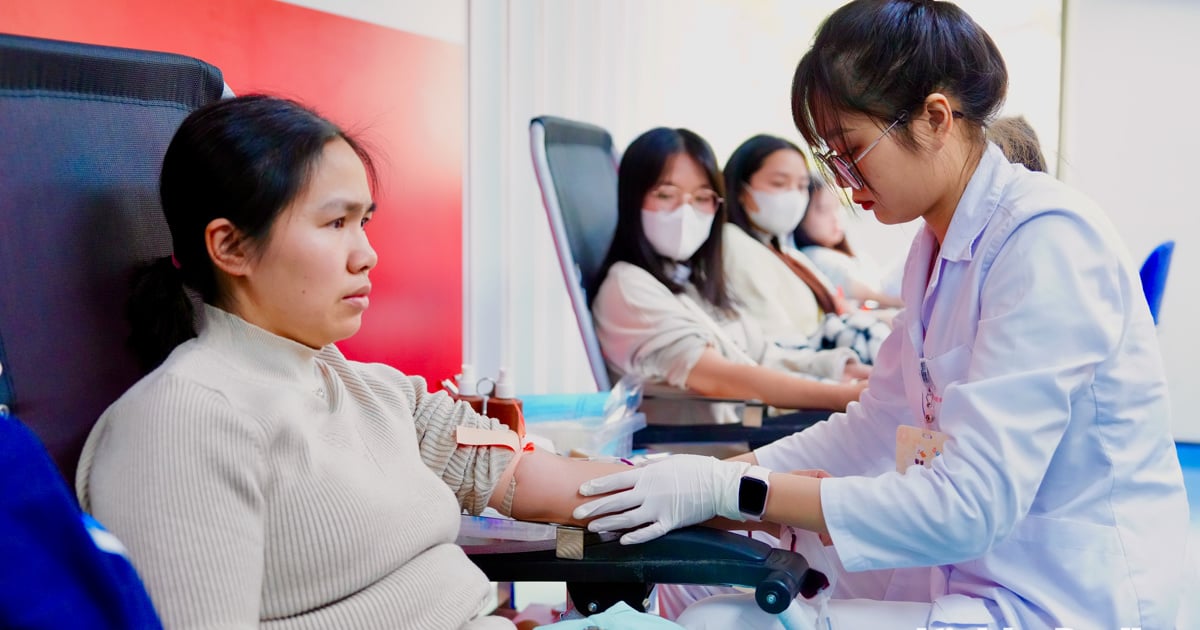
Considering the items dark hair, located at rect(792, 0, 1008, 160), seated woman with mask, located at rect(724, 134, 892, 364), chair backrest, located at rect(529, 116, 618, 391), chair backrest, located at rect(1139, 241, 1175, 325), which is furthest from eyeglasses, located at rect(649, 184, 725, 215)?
dark hair, located at rect(792, 0, 1008, 160)

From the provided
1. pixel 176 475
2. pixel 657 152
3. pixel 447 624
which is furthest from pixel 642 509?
pixel 657 152

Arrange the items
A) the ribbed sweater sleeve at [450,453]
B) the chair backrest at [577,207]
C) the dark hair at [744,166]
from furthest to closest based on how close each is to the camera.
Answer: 1. the dark hair at [744,166]
2. the chair backrest at [577,207]
3. the ribbed sweater sleeve at [450,453]

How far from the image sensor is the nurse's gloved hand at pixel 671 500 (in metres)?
1.43

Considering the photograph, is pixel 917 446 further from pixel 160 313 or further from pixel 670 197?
pixel 670 197

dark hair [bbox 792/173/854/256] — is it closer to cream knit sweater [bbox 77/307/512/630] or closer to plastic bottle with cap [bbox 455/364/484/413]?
plastic bottle with cap [bbox 455/364/484/413]

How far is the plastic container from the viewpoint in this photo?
2.34m

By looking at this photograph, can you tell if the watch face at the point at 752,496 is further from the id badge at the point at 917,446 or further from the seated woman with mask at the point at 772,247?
the seated woman with mask at the point at 772,247

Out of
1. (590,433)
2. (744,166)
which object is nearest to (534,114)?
(744,166)

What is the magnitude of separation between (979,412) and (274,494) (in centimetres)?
83

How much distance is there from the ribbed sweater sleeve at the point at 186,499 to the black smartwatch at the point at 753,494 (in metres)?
0.65

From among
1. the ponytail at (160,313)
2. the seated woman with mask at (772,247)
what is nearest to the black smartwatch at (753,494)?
the ponytail at (160,313)

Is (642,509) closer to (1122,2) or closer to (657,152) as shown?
(657,152)

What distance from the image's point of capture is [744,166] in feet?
11.9

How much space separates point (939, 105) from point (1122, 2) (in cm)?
472
